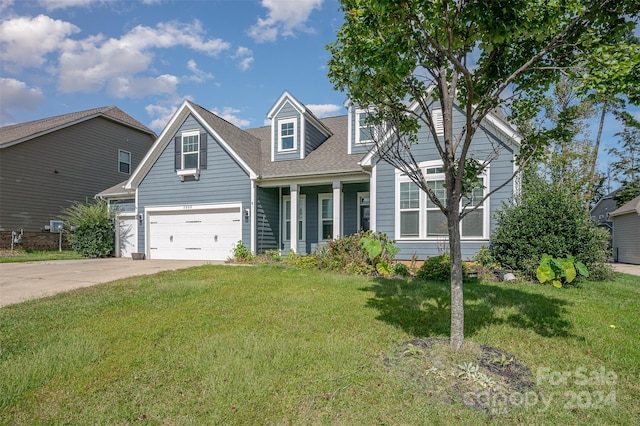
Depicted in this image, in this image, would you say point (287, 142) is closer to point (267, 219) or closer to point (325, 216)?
point (267, 219)

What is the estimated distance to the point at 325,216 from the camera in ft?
45.2

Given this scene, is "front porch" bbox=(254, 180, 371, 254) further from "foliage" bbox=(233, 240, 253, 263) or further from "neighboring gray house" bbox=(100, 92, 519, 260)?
"foliage" bbox=(233, 240, 253, 263)

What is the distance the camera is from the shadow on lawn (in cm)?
472

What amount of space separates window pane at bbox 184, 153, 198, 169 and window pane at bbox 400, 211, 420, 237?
8260 mm

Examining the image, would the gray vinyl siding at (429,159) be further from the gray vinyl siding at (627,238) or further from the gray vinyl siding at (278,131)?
the gray vinyl siding at (627,238)

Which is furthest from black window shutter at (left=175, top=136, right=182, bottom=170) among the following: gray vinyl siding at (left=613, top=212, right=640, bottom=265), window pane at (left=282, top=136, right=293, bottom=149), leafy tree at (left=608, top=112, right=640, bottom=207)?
leafy tree at (left=608, top=112, right=640, bottom=207)

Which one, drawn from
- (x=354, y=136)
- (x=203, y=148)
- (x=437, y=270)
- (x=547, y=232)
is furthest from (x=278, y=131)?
(x=547, y=232)

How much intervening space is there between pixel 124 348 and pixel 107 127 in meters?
19.7

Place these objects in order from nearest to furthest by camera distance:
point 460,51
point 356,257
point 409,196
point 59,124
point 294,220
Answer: point 460,51 < point 356,257 < point 409,196 < point 294,220 < point 59,124

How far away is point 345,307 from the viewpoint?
5617 mm

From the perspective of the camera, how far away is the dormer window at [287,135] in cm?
1395

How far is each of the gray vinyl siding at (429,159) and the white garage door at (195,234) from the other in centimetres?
558

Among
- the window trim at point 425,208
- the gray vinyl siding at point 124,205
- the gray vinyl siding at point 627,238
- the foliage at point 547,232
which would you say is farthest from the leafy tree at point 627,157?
the gray vinyl siding at point 124,205

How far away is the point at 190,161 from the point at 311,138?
4.96m
